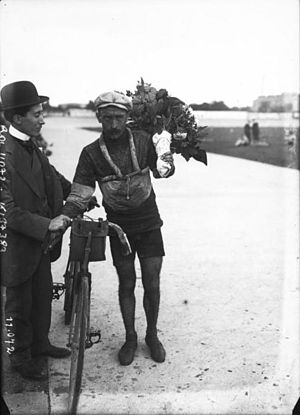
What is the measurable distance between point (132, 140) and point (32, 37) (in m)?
0.75

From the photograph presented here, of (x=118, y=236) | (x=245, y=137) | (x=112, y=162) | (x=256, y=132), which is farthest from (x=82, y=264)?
(x=245, y=137)

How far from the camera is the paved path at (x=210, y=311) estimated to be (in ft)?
11.6

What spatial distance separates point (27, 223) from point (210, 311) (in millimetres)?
1842

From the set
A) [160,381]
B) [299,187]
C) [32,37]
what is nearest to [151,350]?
[160,381]

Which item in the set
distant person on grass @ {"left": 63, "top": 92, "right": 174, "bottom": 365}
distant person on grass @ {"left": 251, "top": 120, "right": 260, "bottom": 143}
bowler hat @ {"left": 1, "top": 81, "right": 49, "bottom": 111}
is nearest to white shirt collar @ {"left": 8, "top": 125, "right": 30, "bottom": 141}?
bowler hat @ {"left": 1, "top": 81, "right": 49, "bottom": 111}

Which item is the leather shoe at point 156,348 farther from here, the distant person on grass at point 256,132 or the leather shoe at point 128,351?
the distant person on grass at point 256,132

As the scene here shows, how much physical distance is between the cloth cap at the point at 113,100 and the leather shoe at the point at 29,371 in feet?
5.05

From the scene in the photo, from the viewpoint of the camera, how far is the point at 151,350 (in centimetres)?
393

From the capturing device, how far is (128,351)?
3.87 metres

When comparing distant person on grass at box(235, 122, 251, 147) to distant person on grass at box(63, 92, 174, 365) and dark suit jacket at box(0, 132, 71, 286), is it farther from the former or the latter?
dark suit jacket at box(0, 132, 71, 286)

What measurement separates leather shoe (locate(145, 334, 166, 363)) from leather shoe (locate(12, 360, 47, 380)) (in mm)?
695

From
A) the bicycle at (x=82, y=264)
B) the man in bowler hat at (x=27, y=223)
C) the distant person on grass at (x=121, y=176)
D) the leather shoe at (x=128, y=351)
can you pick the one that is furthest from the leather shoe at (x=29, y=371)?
the distant person on grass at (x=121, y=176)

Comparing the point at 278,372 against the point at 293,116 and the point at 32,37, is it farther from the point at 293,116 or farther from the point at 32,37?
the point at 32,37

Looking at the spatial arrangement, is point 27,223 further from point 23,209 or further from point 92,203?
point 92,203
